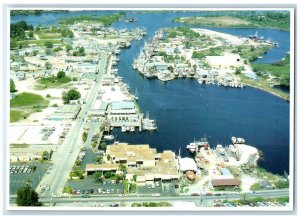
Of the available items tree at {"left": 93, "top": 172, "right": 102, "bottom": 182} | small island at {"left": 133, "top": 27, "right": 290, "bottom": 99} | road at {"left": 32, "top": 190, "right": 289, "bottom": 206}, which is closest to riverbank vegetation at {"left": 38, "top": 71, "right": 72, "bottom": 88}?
small island at {"left": 133, "top": 27, "right": 290, "bottom": 99}

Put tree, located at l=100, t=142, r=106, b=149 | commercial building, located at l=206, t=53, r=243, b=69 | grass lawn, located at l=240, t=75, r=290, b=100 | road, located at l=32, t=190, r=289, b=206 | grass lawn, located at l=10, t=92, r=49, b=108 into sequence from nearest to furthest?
road, located at l=32, t=190, r=289, b=206 < tree, located at l=100, t=142, r=106, b=149 < grass lawn, located at l=10, t=92, r=49, b=108 < grass lawn, located at l=240, t=75, r=290, b=100 < commercial building, located at l=206, t=53, r=243, b=69

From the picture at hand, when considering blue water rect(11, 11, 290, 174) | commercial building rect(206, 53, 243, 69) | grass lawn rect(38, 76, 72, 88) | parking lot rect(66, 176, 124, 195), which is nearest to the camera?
parking lot rect(66, 176, 124, 195)

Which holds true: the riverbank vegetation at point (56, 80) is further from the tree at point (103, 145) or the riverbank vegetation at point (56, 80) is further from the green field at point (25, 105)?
the tree at point (103, 145)

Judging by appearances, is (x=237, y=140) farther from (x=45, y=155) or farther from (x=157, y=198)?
(x=45, y=155)

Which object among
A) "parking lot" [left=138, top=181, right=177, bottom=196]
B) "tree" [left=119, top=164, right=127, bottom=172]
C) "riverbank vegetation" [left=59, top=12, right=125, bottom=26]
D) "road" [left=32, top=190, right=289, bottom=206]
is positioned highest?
"riverbank vegetation" [left=59, top=12, right=125, bottom=26]

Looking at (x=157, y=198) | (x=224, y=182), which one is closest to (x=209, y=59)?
(x=224, y=182)

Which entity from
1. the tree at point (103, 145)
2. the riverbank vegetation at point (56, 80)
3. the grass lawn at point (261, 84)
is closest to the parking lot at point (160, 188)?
the tree at point (103, 145)

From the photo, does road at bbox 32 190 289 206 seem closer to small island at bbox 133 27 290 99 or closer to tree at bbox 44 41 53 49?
small island at bbox 133 27 290 99
